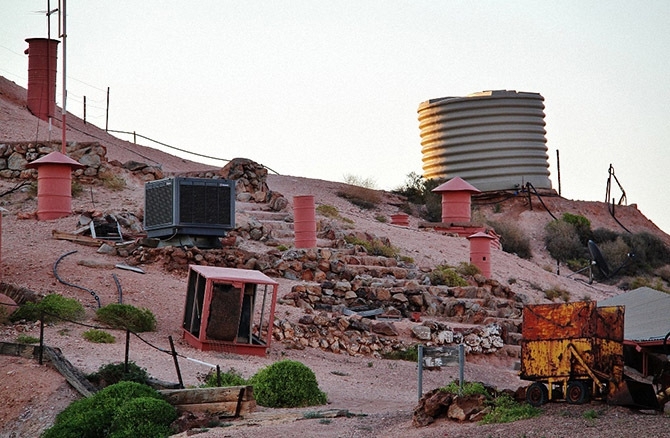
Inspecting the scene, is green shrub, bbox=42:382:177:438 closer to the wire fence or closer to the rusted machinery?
the wire fence

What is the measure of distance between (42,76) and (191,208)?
16.0m

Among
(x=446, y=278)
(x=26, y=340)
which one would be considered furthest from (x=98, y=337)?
(x=446, y=278)

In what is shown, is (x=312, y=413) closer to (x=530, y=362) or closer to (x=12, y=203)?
(x=530, y=362)

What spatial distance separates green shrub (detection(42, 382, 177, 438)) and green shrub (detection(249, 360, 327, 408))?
173 centimetres

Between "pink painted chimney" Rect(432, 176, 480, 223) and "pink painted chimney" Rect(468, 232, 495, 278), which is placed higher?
"pink painted chimney" Rect(432, 176, 480, 223)

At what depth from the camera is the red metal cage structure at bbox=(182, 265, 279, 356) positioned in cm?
1828

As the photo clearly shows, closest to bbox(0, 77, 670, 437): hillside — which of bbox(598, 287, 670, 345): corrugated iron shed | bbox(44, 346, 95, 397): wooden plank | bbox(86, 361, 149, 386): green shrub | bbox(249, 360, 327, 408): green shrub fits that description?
bbox(44, 346, 95, 397): wooden plank

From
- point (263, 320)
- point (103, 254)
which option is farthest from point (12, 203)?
point (263, 320)

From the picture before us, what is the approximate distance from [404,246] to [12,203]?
31.9 feet

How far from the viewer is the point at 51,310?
18.6 meters

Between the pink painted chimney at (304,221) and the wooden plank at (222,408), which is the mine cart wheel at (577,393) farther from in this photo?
the pink painted chimney at (304,221)

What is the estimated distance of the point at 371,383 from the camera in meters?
17.4

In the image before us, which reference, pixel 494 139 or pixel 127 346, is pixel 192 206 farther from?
pixel 494 139

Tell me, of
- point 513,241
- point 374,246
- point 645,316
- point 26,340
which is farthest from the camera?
point 513,241
